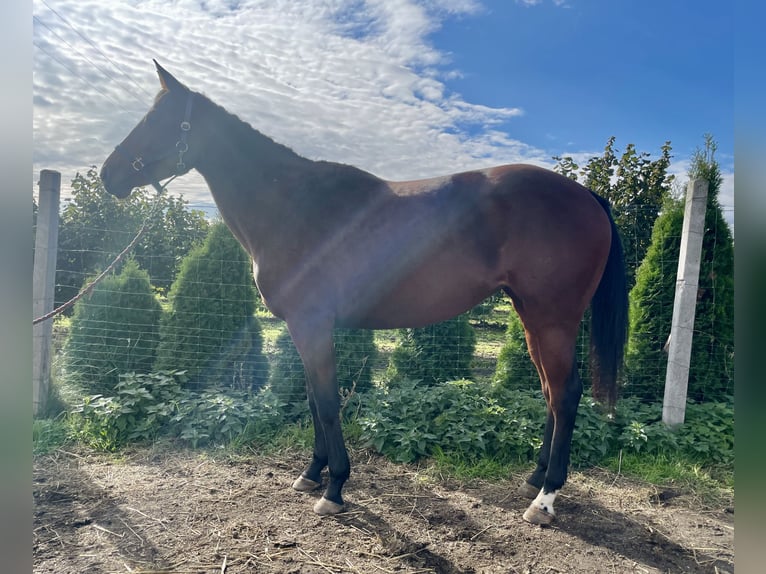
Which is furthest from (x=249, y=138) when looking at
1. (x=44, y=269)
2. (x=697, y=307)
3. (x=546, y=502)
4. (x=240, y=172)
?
(x=697, y=307)

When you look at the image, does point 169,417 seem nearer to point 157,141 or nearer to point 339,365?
point 339,365

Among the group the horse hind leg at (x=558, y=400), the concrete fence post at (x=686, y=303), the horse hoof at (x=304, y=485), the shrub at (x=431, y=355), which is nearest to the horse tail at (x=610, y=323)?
the horse hind leg at (x=558, y=400)

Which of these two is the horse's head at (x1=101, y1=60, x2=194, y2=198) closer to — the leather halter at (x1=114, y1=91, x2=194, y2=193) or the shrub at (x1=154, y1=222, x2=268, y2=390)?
the leather halter at (x1=114, y1=91, x2=194, y2=193)

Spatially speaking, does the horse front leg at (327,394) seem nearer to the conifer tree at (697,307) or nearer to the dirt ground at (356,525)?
the dirt ground at (356,525)

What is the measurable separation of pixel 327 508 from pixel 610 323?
7.26ft

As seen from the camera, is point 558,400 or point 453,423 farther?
point 453,423

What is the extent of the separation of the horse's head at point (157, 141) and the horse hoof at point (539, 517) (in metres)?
3.11

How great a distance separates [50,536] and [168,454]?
→ 1.13 metres

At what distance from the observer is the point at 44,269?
414 cm

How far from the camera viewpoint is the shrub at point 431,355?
452cm

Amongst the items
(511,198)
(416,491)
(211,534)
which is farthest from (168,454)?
(511,198)

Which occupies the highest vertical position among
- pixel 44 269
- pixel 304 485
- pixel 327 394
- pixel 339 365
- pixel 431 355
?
pixel 44 269

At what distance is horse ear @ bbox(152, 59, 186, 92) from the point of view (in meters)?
2.73

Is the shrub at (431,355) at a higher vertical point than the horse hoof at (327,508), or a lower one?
higher
